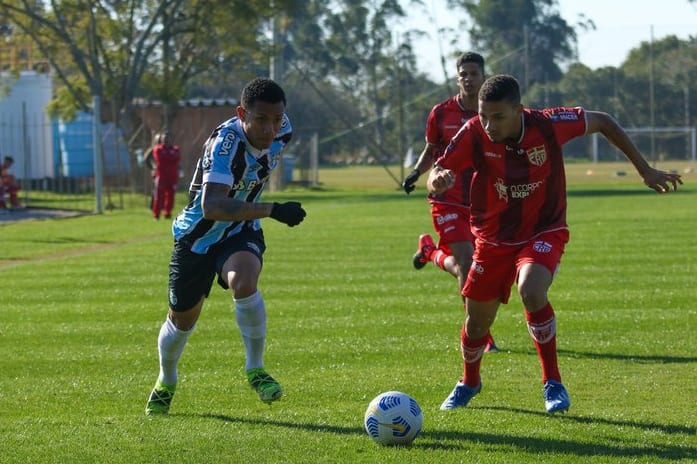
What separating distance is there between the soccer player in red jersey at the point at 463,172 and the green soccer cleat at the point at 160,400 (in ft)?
9.87

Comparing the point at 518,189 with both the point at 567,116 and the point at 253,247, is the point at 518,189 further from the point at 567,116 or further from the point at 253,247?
the point at 253,247

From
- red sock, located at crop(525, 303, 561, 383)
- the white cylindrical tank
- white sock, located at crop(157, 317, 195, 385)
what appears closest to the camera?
red sock, located at crop(525, 303, 561, 383)

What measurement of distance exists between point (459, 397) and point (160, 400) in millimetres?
1779

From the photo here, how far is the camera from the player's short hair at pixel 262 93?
22.1 feet

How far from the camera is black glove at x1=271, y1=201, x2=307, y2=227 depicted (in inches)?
256

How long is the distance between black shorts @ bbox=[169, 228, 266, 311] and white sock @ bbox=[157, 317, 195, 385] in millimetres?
183

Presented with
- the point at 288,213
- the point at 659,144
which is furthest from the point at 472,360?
the point at 659,144

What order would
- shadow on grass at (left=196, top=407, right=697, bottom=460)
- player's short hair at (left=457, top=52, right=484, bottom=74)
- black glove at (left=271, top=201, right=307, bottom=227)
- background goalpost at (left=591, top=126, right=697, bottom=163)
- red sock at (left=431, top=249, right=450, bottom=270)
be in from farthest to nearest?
1. background goalpost at (left=591, top=126, right=697, bottom=163)
2. red sock at (left=431, top=249, right=450, bottom=270)
3. player's short hair at (left=457, top=52, right=484, bottom=74)
4. black glove at (left=271, top=201, right=307, bottom=227)
5. shadow on grass at (left=196, top=407, right=697, bottom=460)

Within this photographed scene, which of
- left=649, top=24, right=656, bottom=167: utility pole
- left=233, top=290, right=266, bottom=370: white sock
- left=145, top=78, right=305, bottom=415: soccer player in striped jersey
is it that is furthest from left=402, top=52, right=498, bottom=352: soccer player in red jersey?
left=649, top=24, right=656, bottom=167: utility pole

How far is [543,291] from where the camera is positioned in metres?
6.79

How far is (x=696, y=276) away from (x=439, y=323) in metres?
4.56

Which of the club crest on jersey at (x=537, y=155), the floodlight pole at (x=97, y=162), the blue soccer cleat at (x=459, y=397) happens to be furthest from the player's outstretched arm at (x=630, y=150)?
the floodlight pole at (x=97, y=162)

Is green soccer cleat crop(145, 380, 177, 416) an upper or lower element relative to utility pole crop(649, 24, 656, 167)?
lower

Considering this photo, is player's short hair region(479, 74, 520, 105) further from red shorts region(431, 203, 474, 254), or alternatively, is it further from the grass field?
red shorts region(431, 203, 474, 254)
